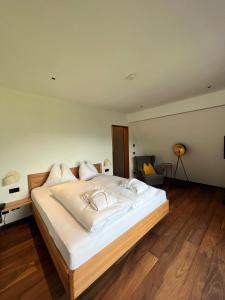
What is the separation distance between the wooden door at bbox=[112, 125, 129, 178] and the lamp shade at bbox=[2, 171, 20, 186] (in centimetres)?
317

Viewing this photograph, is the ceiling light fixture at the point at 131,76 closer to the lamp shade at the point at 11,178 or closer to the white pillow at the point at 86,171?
the white pillow at the point at 86,171

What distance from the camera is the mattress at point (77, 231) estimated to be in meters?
1.19

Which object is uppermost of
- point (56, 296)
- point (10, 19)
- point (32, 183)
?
point (10, 19)

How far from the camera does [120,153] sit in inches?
202

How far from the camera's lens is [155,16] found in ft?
3.63

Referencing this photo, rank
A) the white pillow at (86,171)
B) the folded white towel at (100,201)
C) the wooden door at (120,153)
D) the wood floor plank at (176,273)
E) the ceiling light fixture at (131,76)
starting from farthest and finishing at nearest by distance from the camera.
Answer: the wooden door at (120,153), the white pillow at (86,171), the ceiling light fixture at (131,76), the folded white towel at (100,201), the wood floor plank at (176,273)

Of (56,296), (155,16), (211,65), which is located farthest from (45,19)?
(56,296)

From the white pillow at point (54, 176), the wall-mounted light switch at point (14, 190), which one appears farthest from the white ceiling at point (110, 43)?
the wall-mounted light switch at point (14, 190)

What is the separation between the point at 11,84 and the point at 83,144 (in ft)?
6.03

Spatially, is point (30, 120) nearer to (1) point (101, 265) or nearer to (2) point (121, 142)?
(1) point (101, 265)

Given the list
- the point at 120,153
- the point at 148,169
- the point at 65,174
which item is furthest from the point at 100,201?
the point at 120,153

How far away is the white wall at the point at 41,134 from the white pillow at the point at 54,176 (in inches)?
6.6

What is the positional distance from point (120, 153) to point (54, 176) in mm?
2835

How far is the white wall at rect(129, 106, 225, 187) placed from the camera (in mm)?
3594
